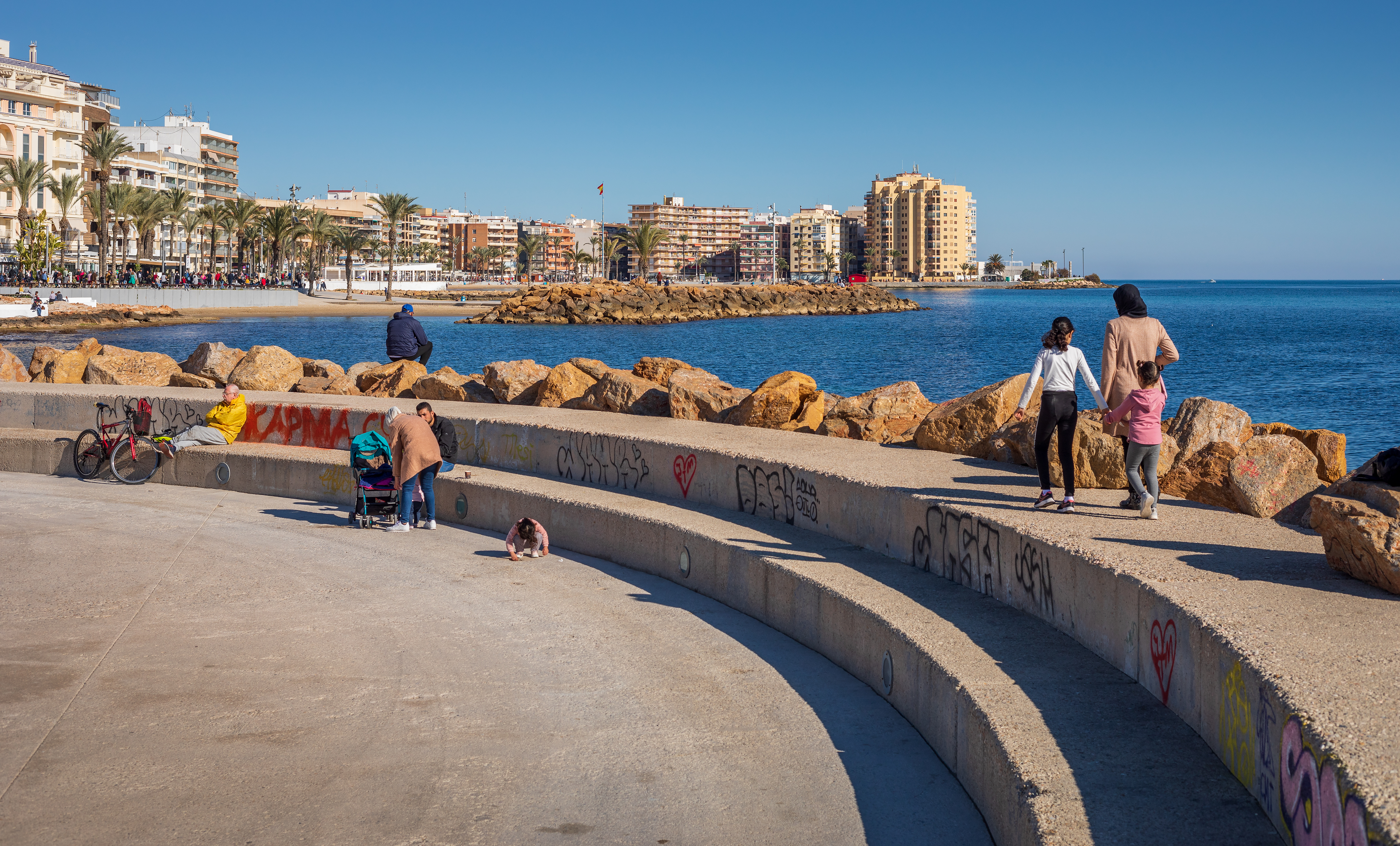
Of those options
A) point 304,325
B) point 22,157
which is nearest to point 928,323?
point 304,325

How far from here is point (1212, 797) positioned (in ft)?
13.6

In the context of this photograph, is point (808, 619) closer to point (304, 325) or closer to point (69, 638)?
point (69, 638)

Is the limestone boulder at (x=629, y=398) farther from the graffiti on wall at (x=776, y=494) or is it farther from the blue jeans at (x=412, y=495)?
the graffiti on wall at (x=776, y=494)

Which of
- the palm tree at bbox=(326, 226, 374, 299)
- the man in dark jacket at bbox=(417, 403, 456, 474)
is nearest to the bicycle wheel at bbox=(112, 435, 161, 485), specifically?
the man in dark jacket at bbox=(417, 403, 456, 474)

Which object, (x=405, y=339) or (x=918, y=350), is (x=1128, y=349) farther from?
(x=918, y=350)

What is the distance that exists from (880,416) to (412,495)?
5.01 m

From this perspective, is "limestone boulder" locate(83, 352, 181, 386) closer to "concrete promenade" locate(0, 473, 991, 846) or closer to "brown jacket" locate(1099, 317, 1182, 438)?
"concrete promenade" locate(0, 473, 991, 846)

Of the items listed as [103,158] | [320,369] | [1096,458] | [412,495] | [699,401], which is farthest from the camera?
[103,158]

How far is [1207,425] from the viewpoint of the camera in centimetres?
990

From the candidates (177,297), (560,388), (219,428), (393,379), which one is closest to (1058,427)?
(560,388)

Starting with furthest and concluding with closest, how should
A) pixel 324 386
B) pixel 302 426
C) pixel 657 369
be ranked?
1. pixel 324 386
2. pixel 657 369
3. pixel 302 426

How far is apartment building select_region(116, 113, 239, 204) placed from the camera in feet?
485

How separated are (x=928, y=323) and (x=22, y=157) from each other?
8247cm

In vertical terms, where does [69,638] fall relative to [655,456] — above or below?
below
